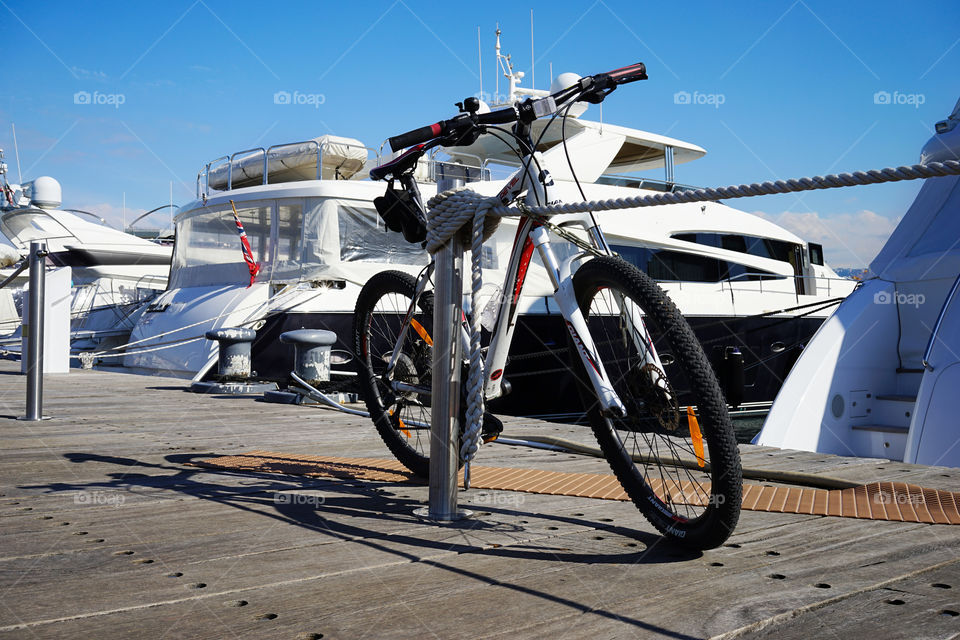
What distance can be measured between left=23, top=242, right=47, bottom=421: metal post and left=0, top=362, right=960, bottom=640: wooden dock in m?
1.72

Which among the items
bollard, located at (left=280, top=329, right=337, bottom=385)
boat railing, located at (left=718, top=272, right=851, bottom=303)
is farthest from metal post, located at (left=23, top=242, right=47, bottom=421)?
boat railing, located at (left=718, top=272, right=851, bottom=303)

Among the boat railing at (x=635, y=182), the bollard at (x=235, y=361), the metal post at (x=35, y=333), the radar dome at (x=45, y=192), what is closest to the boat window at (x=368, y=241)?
the bollard at (x=235, y=361)

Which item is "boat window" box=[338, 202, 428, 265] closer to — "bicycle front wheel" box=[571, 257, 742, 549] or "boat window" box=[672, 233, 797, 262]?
"boat window" box=[672, 233, 797, 262]

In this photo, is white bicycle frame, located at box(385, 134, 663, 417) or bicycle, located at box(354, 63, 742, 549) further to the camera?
white bicycle frame, located at box(385, 134, 663, 417)

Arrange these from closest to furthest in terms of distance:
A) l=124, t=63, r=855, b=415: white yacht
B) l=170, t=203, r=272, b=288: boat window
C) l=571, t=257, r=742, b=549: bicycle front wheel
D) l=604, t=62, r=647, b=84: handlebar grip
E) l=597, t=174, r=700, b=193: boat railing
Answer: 1. l=571, t=257, r=742, b=549: bicycle front wheel
2. l=604, t=62, r=647, b=84: handlebar grip
3. l=124, t=63, r=855, b=415: white yacht
4. l=170, t=203, r=272, b=288: boat window
5. l=597, t=174, r=700, b=193: boat railing

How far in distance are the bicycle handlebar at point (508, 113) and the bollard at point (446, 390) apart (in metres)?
0.38

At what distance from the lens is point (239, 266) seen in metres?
10.7

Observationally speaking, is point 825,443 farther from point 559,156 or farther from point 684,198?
point 559,156

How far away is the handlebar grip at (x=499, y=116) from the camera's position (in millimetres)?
2633

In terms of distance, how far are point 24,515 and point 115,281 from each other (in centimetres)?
2264

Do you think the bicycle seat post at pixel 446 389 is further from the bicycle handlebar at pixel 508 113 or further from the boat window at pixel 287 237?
the boat window at pixel 287 237

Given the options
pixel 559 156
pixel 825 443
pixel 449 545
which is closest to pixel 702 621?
pixel 449 545

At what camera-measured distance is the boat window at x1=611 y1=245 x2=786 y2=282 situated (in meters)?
12.4

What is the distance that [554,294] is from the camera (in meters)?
2.57
